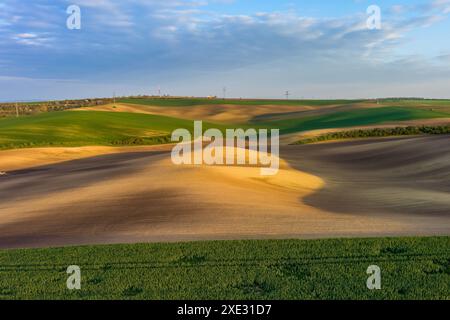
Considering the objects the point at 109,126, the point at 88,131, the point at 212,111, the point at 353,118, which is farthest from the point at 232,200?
the point at 212,111

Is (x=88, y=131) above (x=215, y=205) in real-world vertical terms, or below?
above

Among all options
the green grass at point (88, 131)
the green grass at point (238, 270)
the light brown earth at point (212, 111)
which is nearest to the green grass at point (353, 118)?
the light brown earth at point (212, 111)

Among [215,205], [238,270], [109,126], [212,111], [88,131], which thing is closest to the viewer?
[238,270]

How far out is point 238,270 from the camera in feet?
34.7

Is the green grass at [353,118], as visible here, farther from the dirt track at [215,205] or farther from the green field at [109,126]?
the dirt track at [215,205]

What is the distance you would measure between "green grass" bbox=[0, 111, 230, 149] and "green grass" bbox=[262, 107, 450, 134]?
23828 millimetres

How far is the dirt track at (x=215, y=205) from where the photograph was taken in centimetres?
1470

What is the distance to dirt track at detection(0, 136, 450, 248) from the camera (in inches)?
579

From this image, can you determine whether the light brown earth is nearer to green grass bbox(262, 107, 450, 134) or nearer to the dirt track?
green grass bbox(262, 107, 450, 134)

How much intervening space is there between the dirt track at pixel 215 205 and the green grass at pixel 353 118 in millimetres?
55159

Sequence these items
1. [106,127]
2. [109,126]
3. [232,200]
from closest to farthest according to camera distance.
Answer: [232,200], [106,127], [109,126]

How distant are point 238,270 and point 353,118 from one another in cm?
9249

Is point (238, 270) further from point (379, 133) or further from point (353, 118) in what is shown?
point (353, 118)

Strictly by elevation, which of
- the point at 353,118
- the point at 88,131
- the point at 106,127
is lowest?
the point at 88,131
